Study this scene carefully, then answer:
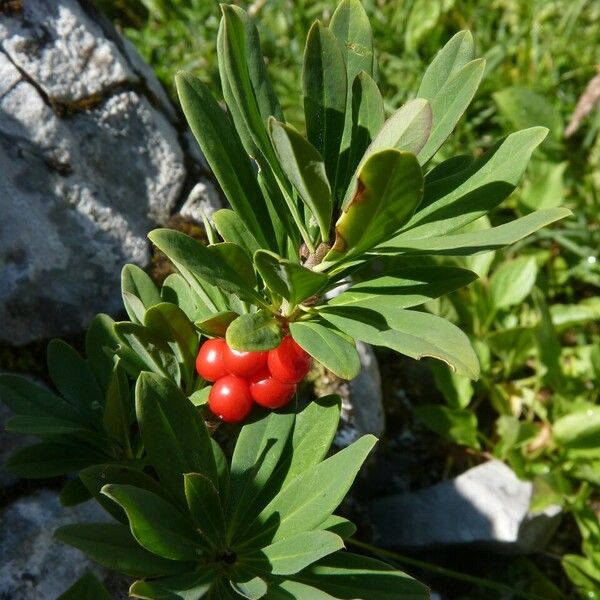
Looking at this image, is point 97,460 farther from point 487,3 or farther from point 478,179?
point 487,3

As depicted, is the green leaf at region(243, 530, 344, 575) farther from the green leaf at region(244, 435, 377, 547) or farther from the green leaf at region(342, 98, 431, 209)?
the green leaf at region(342, 98, 431, 209)

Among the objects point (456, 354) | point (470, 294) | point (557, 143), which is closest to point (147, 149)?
point (456, 354)

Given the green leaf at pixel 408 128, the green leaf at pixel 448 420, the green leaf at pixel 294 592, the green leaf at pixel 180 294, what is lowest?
the green leaf at pixel 448 420

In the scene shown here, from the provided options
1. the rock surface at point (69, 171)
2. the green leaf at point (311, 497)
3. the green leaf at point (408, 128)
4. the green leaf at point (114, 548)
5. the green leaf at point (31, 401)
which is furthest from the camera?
the rock surface at point (69, 171)

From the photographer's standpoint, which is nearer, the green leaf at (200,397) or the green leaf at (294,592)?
the green leaf at (294,592)

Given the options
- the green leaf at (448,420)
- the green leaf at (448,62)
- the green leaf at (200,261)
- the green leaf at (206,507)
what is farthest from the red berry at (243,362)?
the green leaf at (448,420)

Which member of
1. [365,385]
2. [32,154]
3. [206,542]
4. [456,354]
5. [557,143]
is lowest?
[557,143]

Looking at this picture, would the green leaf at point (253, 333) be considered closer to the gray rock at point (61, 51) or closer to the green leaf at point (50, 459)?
the green leaf at point (50, 459)
